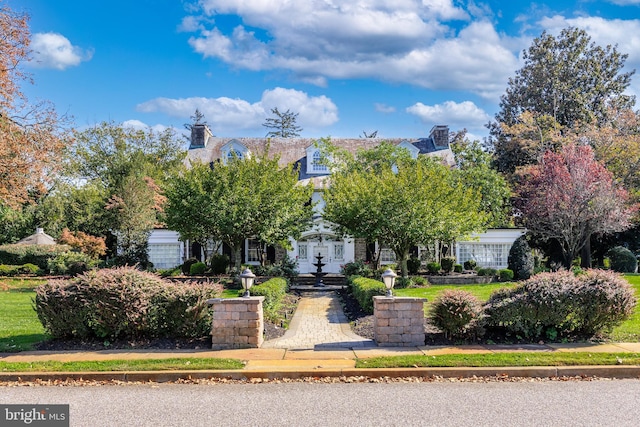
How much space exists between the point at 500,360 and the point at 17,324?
10.8 metres

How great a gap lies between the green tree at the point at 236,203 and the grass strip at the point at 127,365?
13.0 metres

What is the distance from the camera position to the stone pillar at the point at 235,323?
385 inches

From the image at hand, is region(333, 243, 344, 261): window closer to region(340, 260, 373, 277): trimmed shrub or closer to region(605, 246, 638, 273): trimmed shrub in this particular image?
region(340, 260, 373, 277): trimmed shrub

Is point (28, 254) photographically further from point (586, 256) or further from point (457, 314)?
point (586, 256)

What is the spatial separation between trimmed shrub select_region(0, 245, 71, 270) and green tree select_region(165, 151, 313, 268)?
1042 centimetres

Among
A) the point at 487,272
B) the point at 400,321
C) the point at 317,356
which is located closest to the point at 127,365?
the point at 317,356

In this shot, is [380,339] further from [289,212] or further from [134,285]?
[289,212]

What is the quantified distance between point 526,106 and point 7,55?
3581 centimetres

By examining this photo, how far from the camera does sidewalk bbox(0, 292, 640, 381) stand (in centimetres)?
803

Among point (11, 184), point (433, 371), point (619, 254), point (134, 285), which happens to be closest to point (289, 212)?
point (11, 184)

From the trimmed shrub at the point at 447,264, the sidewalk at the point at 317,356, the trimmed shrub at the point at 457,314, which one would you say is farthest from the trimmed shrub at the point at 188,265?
the trimmed shrub at the point at 457,314

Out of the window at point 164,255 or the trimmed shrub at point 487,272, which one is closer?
the trimmed shrub at point 487,272

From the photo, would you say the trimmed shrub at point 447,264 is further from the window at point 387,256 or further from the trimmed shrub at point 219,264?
the trimmed shrub at point 219,264

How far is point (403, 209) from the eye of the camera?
21.8m
